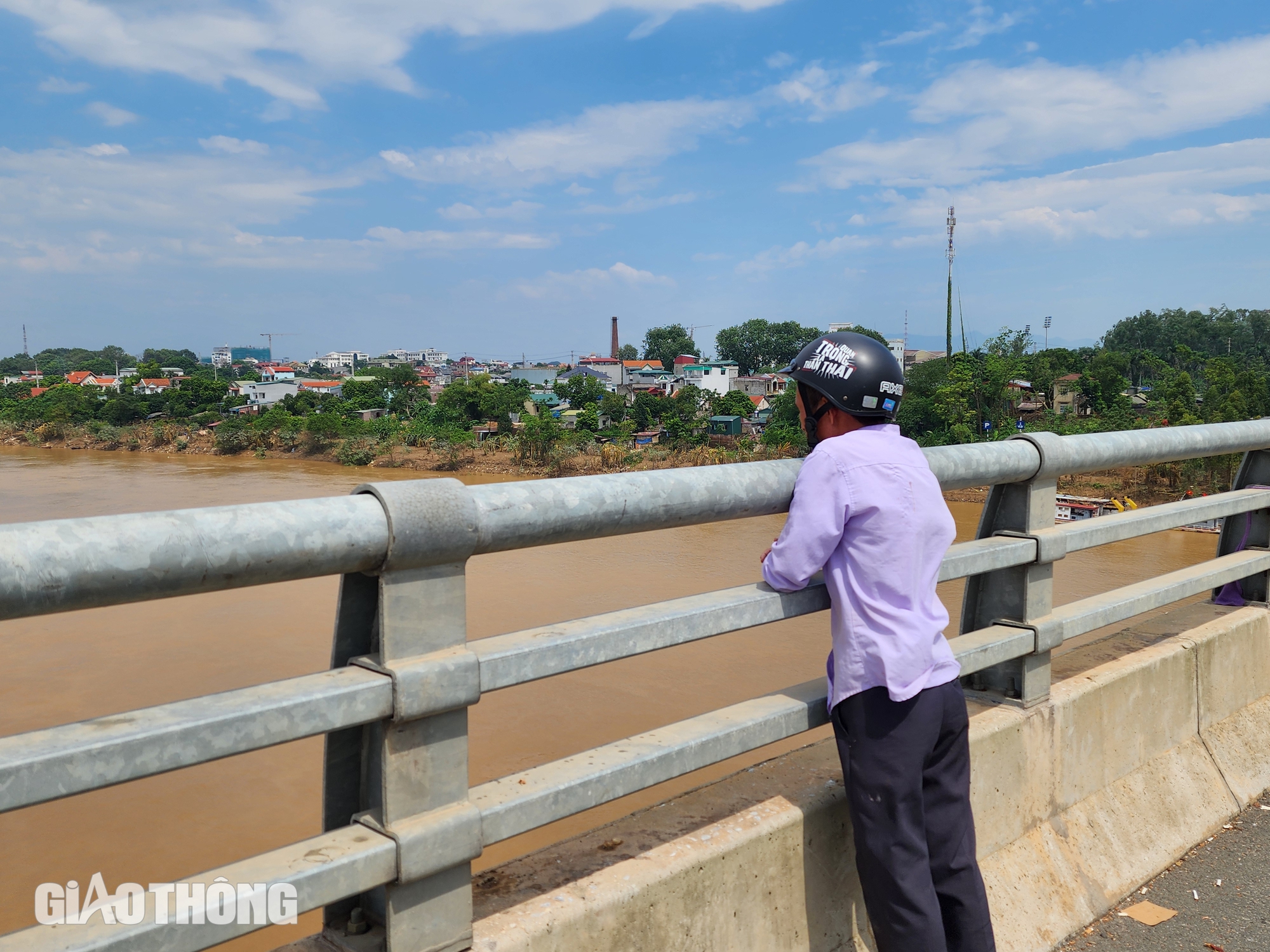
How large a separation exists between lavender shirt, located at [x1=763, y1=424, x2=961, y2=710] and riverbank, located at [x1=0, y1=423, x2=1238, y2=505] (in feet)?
81.9

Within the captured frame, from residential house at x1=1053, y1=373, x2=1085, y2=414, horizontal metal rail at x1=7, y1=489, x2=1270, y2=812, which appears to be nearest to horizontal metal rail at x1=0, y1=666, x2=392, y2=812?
horizontal metal rail at x1=7, y1=489, x2=1270, y2=812

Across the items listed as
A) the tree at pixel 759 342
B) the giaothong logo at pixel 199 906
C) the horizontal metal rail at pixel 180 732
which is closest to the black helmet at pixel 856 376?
the horizontal metal rail at pixel 180 732

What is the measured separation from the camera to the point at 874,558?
1925 millimetres

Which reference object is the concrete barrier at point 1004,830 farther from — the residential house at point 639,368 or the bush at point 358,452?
the residential house at point 639,368

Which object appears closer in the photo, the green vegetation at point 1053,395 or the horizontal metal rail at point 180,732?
the horizontal metal rail at point 180,732

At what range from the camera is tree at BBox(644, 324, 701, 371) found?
4791 inches

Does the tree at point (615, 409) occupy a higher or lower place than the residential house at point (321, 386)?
lower

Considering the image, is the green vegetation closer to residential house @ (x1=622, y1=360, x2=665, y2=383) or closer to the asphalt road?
the asphalt road

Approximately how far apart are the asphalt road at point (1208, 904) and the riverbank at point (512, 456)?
78.3 feet

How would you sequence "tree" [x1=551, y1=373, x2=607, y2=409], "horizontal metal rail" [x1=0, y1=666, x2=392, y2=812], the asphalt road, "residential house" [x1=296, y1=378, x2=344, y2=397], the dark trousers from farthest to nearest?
"residential house" [x1=296, y1=378, x2=344, y2=397] → "tree" [x1=551, y1=373, x2=607, y2=409] → the asphalt road → the dark trousers → "horizontal metal rail" [x1=0, y1=666, x2=392, y2=812]

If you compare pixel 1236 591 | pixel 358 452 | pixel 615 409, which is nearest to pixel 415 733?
pixel 1236 591

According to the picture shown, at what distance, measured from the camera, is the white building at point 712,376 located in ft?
267

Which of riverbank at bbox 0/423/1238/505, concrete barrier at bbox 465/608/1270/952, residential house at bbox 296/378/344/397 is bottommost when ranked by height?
riverbank at bbox 0/423/1238/505

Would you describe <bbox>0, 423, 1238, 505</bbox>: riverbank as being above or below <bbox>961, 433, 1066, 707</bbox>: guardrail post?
below
